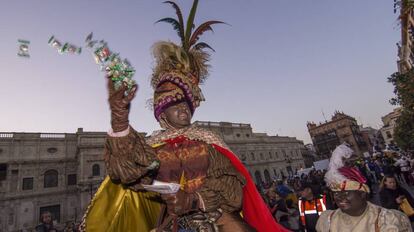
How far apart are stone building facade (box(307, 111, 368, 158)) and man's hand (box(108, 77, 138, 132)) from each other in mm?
76717

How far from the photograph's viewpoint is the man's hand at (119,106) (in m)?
1.53

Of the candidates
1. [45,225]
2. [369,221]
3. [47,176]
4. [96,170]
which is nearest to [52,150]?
[47,176]

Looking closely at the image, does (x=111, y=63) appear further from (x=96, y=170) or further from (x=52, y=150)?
(x=52, y=150)

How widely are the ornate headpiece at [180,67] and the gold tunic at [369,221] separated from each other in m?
2.12

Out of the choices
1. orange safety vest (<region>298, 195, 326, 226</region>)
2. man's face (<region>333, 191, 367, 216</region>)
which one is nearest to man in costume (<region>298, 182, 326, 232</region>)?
orange safety vest (<region>298, 195, 326, 226</region>)

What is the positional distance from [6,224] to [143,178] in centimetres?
3287

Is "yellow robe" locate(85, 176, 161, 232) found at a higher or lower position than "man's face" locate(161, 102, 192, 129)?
lower

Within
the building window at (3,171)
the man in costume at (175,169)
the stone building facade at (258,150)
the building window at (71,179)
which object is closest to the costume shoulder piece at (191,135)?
the man in costume at (175,169)

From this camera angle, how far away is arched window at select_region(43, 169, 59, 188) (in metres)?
29.0

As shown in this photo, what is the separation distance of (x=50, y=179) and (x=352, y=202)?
1368 inches

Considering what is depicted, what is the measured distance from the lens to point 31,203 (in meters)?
27.1

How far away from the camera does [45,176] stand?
2914 centimetres

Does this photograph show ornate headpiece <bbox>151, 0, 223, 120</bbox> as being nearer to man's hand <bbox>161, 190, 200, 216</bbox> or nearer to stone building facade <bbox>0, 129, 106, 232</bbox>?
man's hand <bbox>161, 190, 200, 216</bbox>

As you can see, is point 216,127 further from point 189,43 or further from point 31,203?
point 189,43
